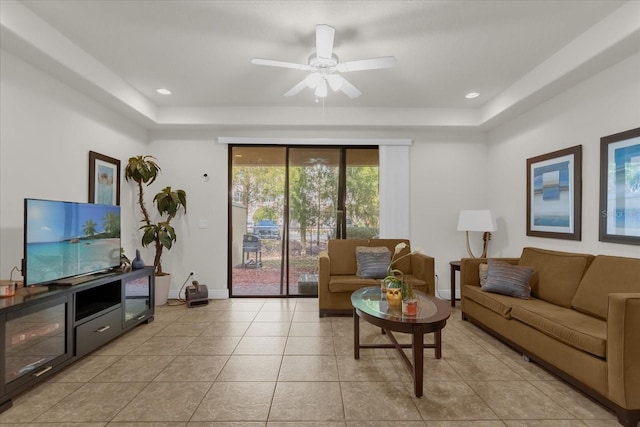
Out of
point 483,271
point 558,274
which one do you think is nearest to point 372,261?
point 483,271

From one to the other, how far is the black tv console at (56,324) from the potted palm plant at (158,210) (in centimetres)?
89

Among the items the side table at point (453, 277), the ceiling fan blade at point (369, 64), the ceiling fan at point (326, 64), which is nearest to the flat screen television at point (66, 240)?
the ceiling fan at point (326, 64)

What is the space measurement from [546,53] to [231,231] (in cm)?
442

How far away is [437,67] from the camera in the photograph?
3123 millimetres

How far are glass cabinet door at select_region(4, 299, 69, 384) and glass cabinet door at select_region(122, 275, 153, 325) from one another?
735mm

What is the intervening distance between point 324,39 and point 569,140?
2.81 metres

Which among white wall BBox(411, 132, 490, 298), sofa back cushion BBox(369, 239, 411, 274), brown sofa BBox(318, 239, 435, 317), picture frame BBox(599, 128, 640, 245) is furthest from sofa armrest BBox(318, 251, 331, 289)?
picture frame BBox(599, 128, 640, 245)

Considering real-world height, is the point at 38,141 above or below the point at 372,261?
above

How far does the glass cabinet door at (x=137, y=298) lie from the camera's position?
10.1ft

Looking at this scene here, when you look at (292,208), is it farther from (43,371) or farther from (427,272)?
(43,371)

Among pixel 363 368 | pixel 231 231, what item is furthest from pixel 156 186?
pixel 363 368

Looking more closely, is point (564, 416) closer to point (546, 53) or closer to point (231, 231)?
point (546, 53)

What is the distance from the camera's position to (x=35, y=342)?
2090 millimetres

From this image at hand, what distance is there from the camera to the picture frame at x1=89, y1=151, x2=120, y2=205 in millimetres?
3346
